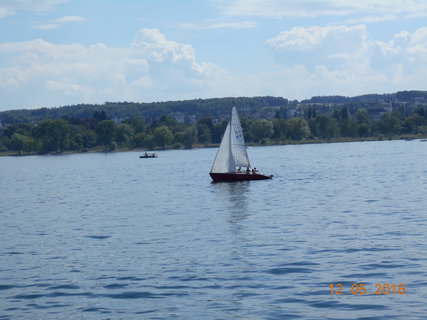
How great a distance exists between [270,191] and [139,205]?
19060 millimetres

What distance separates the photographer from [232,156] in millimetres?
96438

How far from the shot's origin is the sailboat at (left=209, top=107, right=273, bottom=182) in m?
96.0

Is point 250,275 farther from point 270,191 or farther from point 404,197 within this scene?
point 270,191

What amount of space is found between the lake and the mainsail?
1791 centimetres

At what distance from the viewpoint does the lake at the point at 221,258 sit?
30.4 metres

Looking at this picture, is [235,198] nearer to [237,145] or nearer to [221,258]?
[237,145]

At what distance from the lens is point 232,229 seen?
52562 mm

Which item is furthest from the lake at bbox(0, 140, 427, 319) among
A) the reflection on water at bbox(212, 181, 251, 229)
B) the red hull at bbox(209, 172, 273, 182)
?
the red hull at bbox(209, 172, 273, 182)

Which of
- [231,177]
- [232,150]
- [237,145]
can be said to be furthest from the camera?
[231,177]

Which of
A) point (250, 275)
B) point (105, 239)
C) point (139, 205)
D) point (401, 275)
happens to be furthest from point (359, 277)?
point (139, 205)
